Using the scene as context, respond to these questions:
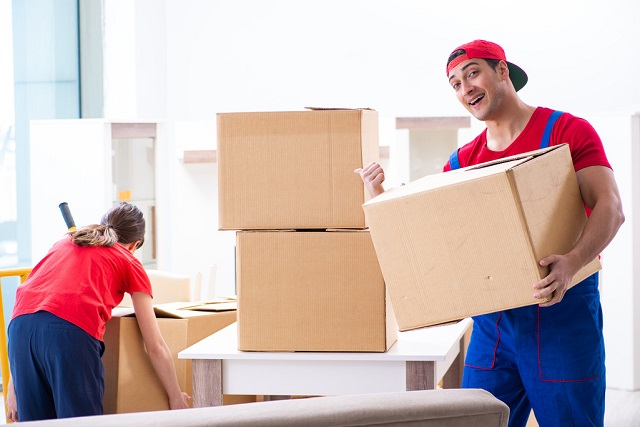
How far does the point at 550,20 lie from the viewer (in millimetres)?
5430

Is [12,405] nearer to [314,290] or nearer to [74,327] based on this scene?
[74,327]

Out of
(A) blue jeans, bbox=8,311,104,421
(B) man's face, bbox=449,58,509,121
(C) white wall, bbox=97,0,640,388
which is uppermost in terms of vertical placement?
(C) white wall, bbox=97,0,640,388

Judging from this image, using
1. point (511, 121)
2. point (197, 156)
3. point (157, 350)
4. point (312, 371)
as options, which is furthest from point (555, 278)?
point (197, 156)

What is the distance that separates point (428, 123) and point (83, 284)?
2.77 m

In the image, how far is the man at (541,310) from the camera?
5.84 ft

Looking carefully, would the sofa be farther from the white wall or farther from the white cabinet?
the white wall

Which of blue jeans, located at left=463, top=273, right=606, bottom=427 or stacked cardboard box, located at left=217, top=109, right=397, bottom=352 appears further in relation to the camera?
stacked cardboard box, located at left=217, top=109, right=397, bottom=352

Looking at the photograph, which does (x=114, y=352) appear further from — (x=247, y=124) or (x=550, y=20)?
(x=550, y=20)

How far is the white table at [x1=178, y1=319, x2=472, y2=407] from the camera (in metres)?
2.04

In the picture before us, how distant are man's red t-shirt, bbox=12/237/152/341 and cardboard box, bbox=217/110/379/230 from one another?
58 cm

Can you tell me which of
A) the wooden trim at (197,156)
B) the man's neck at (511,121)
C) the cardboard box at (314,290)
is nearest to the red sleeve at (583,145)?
the man's neck at (511,121)

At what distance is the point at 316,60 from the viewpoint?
232 inches

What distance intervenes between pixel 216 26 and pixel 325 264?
4.40 meters

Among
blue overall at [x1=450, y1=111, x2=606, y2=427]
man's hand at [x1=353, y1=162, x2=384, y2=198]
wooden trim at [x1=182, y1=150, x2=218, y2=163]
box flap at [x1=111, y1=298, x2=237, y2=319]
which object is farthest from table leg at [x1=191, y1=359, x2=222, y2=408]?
wooden trim at [x1=182, y1=150, x2=218, y2=163]
